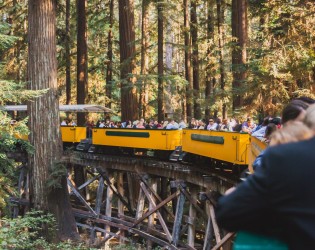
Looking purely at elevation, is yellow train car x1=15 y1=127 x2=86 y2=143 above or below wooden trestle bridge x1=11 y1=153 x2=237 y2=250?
above

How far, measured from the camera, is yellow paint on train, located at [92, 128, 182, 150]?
49.2 feet

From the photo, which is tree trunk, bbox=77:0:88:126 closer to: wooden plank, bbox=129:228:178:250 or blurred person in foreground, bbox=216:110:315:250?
wooden plank, bbox=129:228:178:250

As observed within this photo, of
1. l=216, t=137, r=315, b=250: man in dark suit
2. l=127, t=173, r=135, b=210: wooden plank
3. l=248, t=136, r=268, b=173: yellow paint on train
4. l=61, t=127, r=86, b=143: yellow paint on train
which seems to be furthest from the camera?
l=61, t=127, r=86, b=143: yellow paint on train

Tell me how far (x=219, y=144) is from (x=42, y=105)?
5.59 metres

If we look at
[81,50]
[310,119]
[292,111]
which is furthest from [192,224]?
[81,50]

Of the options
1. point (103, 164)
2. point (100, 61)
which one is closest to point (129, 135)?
point (103, 164)

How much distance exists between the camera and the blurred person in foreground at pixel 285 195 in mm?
1456

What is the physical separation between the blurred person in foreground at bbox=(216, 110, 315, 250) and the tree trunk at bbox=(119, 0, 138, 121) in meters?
18.1

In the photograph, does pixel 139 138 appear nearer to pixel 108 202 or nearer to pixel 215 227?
pixel 108 202

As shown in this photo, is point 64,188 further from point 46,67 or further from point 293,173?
point 293,173

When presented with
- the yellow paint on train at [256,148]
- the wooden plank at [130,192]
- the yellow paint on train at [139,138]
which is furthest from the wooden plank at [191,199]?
the wooden plank at [130,192]

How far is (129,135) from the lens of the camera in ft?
54.7

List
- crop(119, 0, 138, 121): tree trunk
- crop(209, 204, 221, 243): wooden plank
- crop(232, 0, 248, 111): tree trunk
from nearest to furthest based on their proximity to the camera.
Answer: crop(209, 204, 221, 243): wooden plank
crop(232, 0, 248, 111): tree trunk
crop(119, 0, 138, 121): tree trunk

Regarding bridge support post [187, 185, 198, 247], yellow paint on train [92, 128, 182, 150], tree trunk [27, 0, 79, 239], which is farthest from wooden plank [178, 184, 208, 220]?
tree trunk [27, 0, 79, 239]
